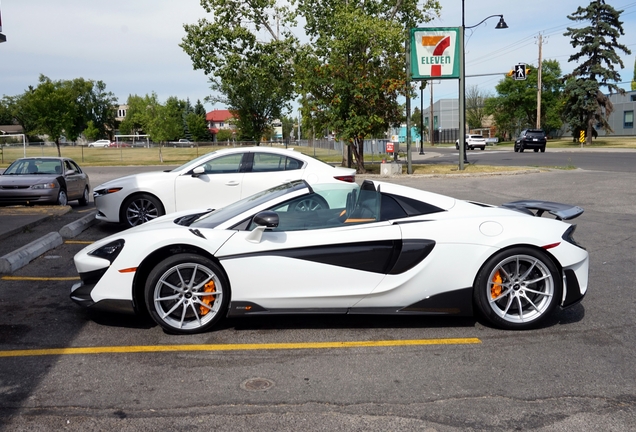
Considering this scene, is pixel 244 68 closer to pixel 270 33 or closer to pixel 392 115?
pixel 270 33

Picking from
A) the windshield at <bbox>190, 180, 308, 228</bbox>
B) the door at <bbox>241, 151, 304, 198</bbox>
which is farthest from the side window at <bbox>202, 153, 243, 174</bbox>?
the windshield at <bbox>190, 180, 308, 228</bbox>

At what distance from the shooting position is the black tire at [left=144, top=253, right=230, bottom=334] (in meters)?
5.11

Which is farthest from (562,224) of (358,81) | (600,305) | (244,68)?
(244,68)

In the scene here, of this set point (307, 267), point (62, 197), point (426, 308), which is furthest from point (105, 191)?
point (426, 308)

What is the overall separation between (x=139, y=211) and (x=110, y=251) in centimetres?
572

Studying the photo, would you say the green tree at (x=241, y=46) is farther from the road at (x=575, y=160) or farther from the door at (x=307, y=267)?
the door at (x=307, y=267)

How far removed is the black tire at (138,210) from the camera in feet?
35.5

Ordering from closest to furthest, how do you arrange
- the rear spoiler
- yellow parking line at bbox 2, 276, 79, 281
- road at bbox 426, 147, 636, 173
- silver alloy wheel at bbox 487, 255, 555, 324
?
silver alloy wheel at bbox 487, 255, 555, 324
the rear spoiler
yellow parking line at bbox 2, 276, 79, 281
road at bbox 426, 147, 636, 173

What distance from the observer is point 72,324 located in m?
5.52

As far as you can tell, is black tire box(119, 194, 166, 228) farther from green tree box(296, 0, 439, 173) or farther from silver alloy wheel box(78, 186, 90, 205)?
green tree box(296, 0, 439, 173)

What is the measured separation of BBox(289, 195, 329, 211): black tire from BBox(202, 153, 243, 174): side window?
18.9 ft

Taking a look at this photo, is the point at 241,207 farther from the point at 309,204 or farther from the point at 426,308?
the point at 426,308

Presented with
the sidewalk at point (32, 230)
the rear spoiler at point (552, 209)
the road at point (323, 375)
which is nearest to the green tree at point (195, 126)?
the sidewalk at point (32, 230)

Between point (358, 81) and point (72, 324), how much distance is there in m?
22.5
